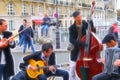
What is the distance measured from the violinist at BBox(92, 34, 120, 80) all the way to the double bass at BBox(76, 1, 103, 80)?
2.38 ft

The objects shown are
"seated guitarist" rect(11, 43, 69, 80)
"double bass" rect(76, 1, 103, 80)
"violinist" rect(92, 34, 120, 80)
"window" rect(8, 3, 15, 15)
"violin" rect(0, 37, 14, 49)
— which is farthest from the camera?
"window" rect(8, 3, 15, 15)

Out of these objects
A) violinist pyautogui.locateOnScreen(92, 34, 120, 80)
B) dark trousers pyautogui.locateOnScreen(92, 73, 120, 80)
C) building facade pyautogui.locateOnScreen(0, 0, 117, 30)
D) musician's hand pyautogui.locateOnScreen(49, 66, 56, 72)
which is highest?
violinist pyautogui.locateOnScreen(92, 34, 120, 80)

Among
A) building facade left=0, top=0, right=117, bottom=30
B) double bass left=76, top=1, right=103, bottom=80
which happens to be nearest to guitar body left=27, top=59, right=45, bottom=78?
double bass left=76, top=1, right=103, bottom=80

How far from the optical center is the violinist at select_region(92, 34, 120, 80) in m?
7.57

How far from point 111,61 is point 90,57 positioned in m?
1.25

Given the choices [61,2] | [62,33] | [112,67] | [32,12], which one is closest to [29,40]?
[62,33]

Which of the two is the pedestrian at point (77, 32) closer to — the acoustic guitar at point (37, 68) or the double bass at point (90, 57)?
the double bass at point (90, 57)

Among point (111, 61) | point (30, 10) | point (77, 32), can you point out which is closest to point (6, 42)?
point (77, 32)

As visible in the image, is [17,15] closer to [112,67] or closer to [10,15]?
[10,15]

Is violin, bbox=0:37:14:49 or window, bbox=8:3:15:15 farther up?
violin, bbox=0:37:14:49

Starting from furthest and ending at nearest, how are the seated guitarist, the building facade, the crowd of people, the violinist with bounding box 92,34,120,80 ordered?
the building facade, the seated guitarist, the crowd of people, the violinist with bounding box 92,34,120,80

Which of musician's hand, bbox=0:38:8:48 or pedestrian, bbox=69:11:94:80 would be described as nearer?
musician's hand, bbox=0:38:8:48

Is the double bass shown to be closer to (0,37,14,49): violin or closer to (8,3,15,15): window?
(0,37,14,49): violin

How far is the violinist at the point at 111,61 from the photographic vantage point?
7566mm
